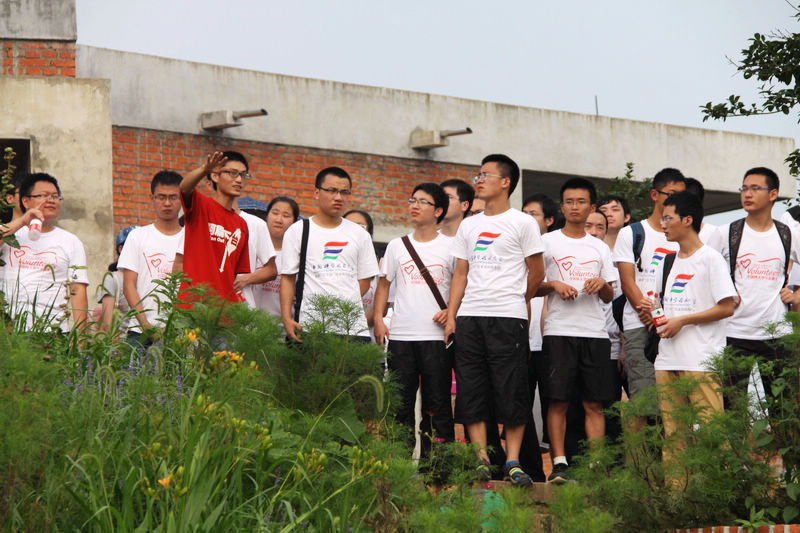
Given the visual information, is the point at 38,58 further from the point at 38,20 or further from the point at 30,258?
the point at 30,258

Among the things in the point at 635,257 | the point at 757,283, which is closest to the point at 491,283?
the point at 635,257

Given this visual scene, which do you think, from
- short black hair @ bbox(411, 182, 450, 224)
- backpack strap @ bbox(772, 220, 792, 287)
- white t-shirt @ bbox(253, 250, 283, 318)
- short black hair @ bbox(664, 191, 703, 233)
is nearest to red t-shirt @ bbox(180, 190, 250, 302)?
white t-shirt @ bbox(253, 250, 283, 318)

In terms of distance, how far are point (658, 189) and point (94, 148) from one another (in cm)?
581

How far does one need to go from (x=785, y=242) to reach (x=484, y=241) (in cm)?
210

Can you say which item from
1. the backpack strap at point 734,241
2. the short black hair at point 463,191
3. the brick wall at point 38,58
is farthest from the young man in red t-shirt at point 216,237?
the brick wall at point 38,58

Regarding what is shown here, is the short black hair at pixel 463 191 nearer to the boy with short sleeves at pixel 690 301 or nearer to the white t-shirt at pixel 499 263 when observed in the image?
the white t-shirt at pixel 499 263

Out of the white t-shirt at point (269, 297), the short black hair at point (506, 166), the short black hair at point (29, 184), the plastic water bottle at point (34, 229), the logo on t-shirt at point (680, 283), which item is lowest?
the white t-shirt at point (269, 297)

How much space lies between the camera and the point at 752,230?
8.00m

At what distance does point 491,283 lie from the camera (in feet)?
24.4

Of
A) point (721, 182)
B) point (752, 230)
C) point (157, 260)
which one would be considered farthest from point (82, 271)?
point (721, 182)

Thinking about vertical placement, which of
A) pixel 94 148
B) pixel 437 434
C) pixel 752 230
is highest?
pixel 94 148

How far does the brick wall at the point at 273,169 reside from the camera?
14445 mm

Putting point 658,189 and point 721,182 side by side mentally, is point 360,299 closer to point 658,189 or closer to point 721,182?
point 658,189

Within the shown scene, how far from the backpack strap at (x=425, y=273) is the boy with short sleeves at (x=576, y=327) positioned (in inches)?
27.6
